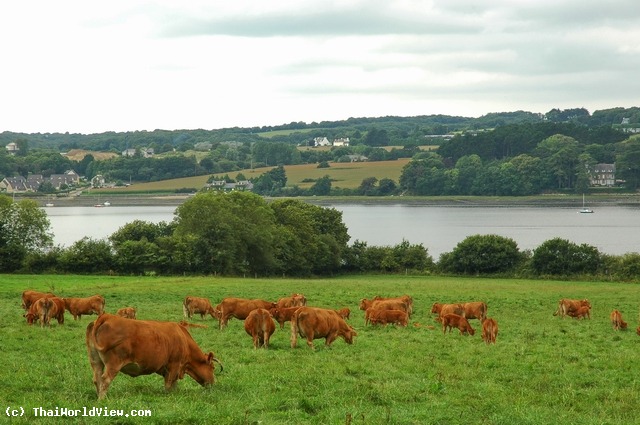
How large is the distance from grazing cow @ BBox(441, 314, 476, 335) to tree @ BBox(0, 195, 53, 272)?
4157 centimetres

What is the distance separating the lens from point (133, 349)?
1237cm

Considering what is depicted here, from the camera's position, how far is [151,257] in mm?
58969

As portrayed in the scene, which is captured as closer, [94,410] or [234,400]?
[94,410]

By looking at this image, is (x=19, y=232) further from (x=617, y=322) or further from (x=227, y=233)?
(x=617, y=322)

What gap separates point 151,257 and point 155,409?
48.3m

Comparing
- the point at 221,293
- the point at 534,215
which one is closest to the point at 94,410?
the point at 221,293

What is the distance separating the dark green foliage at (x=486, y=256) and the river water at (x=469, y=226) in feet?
98.7

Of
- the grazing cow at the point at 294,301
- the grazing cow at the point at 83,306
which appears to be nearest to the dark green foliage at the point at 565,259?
the grazing cow at the point at 294,301

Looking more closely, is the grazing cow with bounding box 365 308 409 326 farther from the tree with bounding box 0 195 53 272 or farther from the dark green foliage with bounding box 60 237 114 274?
the tree with bounding box 0 195 53 272

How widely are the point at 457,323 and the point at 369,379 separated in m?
9.46

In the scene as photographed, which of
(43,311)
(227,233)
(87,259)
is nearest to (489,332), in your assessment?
(43,311)

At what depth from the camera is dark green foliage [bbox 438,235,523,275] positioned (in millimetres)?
68562

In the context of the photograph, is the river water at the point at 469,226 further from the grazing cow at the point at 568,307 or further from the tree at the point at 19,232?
the grazing cow at the point at 568,307

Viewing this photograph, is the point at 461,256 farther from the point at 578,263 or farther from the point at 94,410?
the point at 94,410
